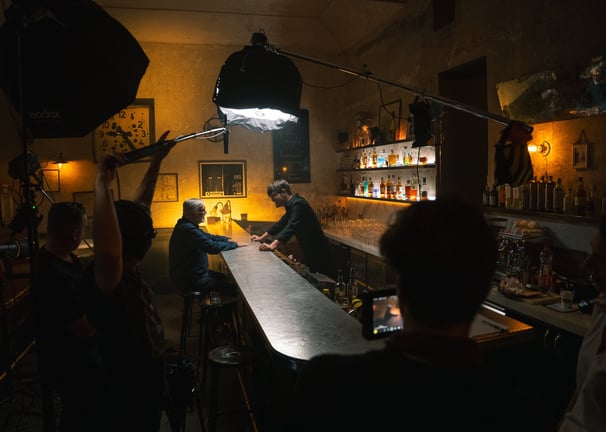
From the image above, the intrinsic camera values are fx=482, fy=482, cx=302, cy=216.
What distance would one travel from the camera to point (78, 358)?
216 centimetres

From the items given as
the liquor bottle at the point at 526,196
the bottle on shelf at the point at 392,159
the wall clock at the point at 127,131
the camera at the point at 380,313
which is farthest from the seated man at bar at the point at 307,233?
the camera at the point at 380,313

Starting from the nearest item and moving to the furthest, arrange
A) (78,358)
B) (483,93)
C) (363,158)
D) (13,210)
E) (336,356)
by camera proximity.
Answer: (336,356) → (78,358) → (483,93) → (13,210) → (363,158)

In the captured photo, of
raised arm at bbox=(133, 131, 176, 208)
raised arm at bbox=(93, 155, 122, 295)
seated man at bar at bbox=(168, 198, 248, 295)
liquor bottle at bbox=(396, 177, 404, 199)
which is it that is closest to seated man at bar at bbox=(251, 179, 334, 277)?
seated man at bar at bbox=(168, 198, 248, 295)

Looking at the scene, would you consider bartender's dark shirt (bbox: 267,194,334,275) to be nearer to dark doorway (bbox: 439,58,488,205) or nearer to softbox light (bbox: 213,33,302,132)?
dark doorway (bbox: 439,58,488,205)

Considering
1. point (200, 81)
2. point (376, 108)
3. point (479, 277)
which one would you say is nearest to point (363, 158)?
point (376, 108)

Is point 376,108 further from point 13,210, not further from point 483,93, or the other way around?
point 13,210

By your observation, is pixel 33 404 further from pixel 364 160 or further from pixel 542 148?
pixel 364 160

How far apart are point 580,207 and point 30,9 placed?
135 inches

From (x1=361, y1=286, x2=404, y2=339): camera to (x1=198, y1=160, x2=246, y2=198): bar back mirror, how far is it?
655 centimetres

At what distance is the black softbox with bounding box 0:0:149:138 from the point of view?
1.80 metres

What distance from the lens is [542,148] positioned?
12.8ft

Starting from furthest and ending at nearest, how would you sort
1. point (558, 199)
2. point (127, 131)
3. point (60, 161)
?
1. point (127, 131)
2. point (60, 161)
3. point (558, 199)

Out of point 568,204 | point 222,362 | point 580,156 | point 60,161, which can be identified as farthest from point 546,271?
point 60,161

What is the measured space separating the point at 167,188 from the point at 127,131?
1052 millimetres
